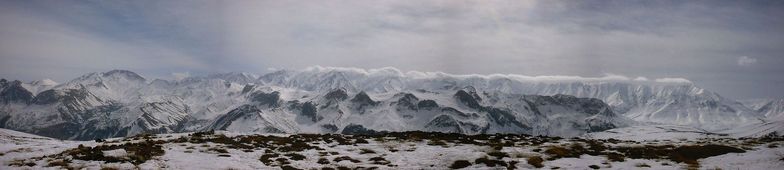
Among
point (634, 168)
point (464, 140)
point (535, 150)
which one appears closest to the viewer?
point (634, 168)

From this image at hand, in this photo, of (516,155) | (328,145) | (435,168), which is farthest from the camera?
(328,145)

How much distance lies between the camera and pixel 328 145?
51.8 m

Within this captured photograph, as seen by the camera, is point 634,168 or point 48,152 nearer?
point 634,168

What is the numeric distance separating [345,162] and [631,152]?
24.3m

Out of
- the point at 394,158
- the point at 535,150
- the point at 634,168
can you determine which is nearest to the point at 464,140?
the point at 535,150

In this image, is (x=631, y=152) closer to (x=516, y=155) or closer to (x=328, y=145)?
(x=516, y=155)

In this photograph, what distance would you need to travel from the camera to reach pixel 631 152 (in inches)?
1757

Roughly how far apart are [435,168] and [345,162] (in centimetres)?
699

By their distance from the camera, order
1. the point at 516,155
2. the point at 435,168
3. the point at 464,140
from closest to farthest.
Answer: the point at 435,168, the point at 516,155, the point at 464,140

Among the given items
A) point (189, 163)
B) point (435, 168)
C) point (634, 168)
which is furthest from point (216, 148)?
point (634, 168)

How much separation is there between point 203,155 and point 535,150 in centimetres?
2759

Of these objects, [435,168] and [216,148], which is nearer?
[435,168]

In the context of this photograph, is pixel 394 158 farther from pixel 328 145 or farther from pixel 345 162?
pixel 328 145

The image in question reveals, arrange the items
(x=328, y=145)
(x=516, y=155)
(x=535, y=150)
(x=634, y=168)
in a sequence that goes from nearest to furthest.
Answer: (x=634, y=168) < (x=516, y=155) < (x=535, y=150) < (x=328, y=145)
